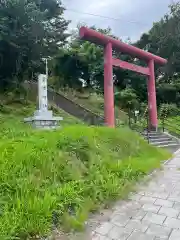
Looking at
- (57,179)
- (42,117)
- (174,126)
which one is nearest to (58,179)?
(57,179)

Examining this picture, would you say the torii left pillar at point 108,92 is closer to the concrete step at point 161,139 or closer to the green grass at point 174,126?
the concrete step at point 161,139

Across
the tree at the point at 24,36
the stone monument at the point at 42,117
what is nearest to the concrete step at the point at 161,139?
the stone monument at the point at 42,117

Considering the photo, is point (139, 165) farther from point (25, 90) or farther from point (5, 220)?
point (25, 90)

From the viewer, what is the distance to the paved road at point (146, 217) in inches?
112

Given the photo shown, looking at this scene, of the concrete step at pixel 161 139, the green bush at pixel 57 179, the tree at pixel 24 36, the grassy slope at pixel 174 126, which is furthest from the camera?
the grassy slope at pixel 174 126

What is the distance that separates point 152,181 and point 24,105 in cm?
1106

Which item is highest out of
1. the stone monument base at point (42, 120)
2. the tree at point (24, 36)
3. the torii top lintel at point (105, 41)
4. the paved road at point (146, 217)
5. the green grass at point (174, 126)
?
the tree at point (24, 36)

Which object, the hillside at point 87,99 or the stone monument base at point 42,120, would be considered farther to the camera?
the hillside at point 87,99

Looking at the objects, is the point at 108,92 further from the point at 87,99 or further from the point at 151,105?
the point at 87,99

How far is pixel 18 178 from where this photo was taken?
3227 mm

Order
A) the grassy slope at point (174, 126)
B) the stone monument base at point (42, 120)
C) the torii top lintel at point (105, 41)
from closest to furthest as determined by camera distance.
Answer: the stone monument base at point (42, 120) → the torii top lintel at point (105, 41) → the grassy slope at point (174, 126)

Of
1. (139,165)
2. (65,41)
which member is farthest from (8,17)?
(139,165)

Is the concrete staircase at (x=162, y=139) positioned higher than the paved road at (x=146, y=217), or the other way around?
the concrete staircase at (x=162, y=139)

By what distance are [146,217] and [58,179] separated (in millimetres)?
1341
